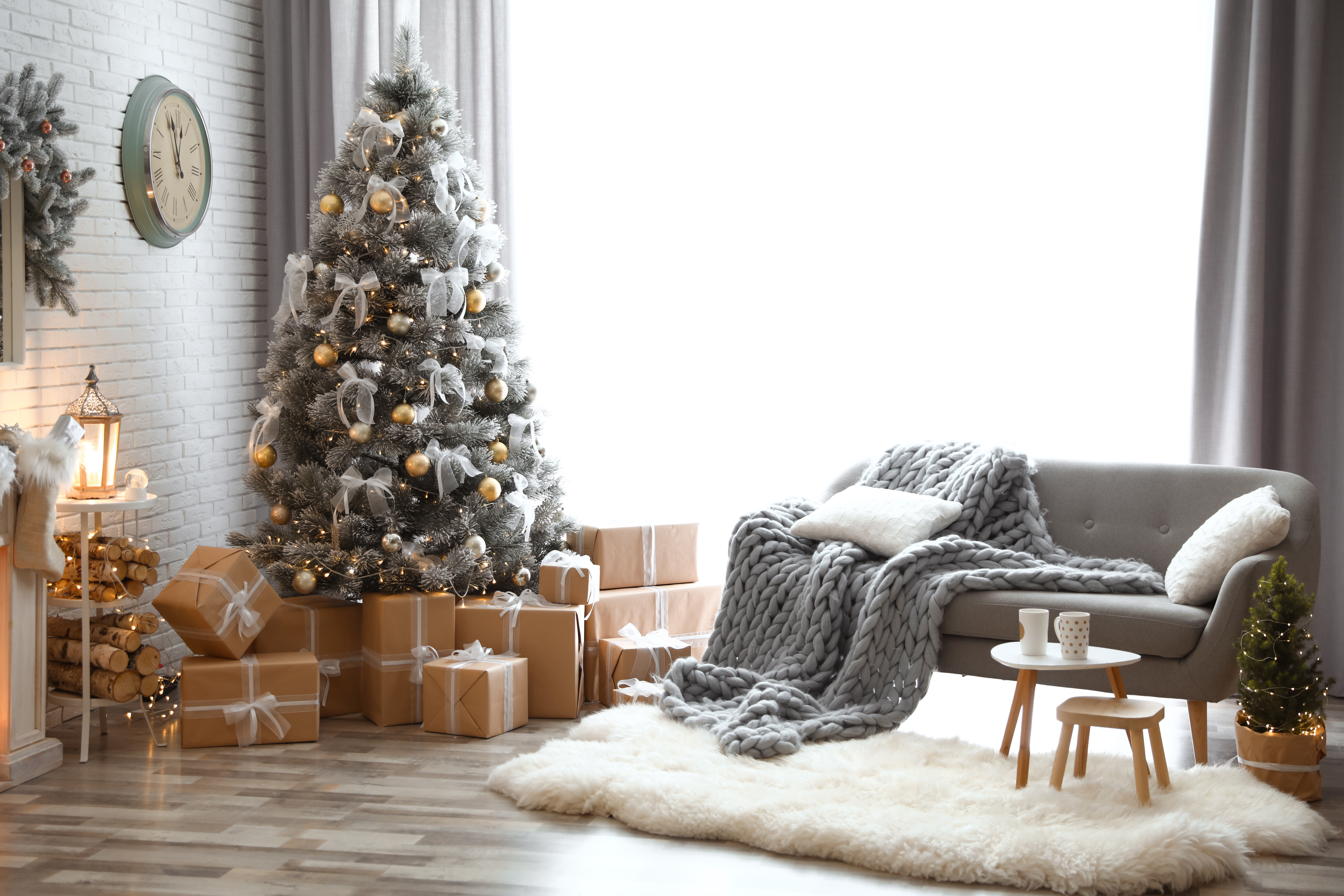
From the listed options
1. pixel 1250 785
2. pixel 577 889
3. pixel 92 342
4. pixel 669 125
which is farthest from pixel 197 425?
pixel 1250 785

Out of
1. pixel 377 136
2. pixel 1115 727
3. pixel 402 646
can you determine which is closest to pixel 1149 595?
pixel 1115 727

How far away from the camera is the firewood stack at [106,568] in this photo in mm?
3516

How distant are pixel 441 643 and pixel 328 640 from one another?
1.19ft

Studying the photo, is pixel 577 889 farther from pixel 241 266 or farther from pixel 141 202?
pixel 241 266

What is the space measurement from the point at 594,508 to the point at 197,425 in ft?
5.03

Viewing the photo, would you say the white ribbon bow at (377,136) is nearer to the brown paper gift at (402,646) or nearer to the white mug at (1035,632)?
the brown paper gift at (402,646)

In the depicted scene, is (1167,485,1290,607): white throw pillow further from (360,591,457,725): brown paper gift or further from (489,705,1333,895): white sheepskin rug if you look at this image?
(360,591,457,725): brown paper gift

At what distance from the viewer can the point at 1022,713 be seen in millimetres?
2848

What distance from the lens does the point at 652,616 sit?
399 cm

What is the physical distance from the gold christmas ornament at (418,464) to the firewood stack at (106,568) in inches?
32.1

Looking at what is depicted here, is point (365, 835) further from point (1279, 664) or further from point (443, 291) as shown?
point (1279, 664)

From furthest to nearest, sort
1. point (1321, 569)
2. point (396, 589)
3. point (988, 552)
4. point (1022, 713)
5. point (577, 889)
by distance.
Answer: point (1321, 569) → point (396, 589) → point (988, 552) → point (1022, 713) → point (577, 889)

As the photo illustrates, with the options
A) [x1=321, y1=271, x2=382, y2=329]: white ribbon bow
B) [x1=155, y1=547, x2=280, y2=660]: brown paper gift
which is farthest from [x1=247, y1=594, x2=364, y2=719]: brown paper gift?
[x1=321, y1=271, x2=382, y2=329]: white ribbon bow

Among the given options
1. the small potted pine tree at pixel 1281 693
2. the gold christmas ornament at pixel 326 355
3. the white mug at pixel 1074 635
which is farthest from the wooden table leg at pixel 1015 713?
the gold christmas ornament at pixel 326 355
